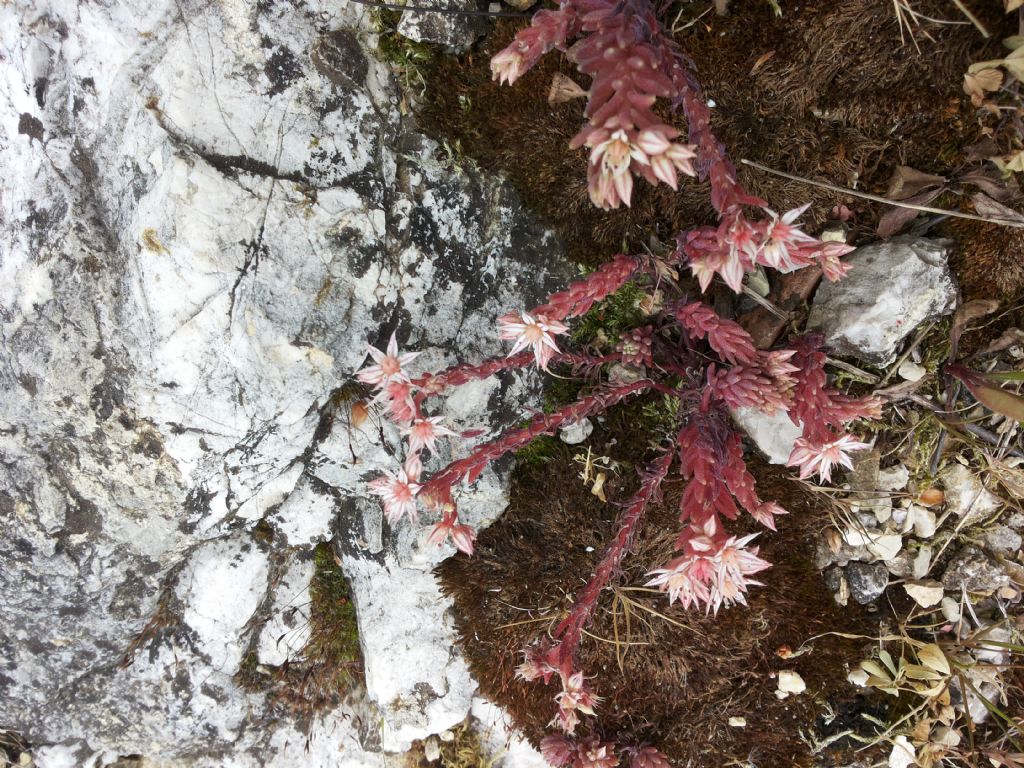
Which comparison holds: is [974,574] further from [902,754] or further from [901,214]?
[901,214]

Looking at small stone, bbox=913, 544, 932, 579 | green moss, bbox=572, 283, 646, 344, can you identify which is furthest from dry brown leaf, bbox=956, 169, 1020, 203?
small stone, bbox=913, 544, 932, 579

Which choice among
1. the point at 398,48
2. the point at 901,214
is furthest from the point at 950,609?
the point at 398,48

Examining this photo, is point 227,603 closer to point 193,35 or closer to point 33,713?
point 33,713

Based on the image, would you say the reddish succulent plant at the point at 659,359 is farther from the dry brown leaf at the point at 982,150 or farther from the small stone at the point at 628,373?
the dry brown leaf at the point at 982,150

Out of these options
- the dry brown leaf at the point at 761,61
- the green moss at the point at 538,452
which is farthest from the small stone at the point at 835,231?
the green moss at the point at 538,452

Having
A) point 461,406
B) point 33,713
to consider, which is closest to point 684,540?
point 461,406

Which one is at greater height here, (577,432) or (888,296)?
(577,432)

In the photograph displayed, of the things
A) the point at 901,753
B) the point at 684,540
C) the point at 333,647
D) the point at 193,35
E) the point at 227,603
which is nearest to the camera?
the point at 684,540
